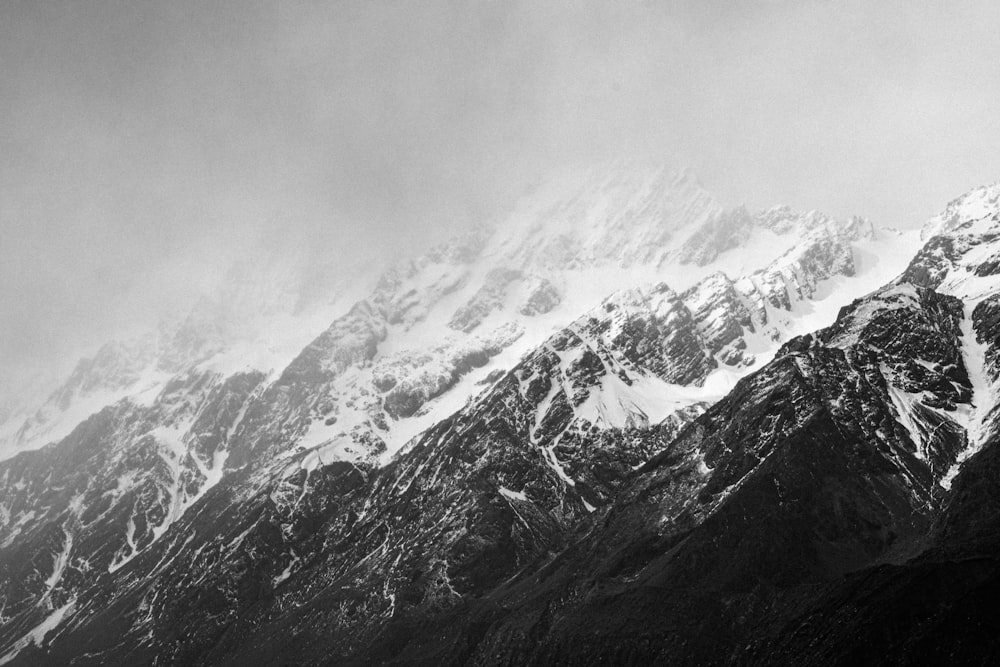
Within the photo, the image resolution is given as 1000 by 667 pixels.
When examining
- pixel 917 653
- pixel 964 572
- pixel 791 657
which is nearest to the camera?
pixel 917 653

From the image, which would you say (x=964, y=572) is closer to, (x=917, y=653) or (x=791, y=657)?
(x=917, y=653)

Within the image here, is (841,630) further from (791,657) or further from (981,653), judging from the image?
(981,653)

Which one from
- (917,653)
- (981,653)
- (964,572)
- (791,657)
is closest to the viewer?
(981,653)

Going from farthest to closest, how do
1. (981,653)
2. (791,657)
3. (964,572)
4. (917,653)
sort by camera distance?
(791,657) → (964,572) → (917,653) → (981,653)

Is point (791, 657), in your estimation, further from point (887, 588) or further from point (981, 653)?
point (981, 653)

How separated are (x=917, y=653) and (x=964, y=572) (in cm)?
2317

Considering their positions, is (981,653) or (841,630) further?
(841,630)

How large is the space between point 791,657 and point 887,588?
26.6m

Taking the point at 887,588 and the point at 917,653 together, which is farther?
the point at 887,588

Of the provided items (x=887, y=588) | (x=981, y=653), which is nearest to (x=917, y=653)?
(x=981, y=653)

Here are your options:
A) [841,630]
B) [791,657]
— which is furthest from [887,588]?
[791,657]

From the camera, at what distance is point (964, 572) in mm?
174625

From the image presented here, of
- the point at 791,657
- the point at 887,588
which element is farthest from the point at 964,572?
the point at 791,657

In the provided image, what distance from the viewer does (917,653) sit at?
163 m
